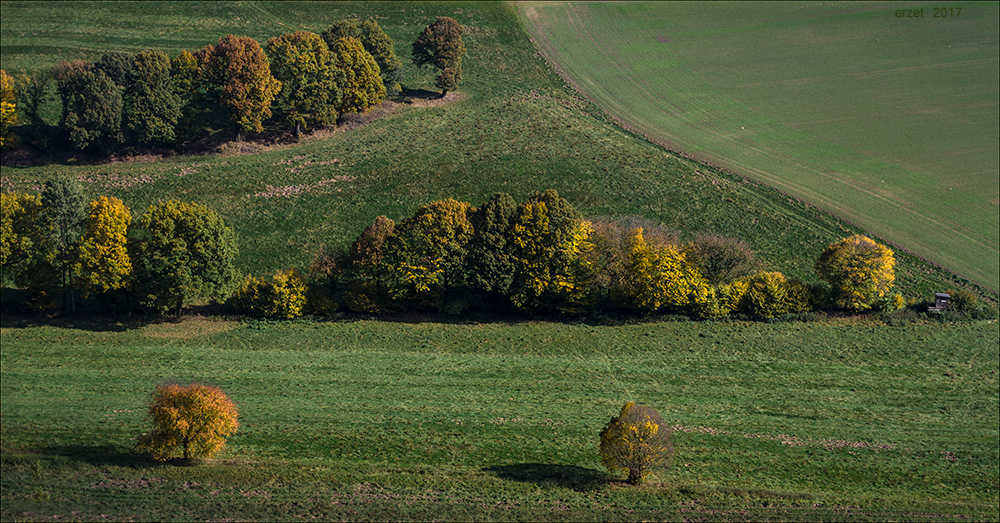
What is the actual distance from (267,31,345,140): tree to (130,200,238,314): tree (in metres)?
30.9

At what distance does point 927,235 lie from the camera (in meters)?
97.8

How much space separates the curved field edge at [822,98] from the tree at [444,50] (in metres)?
16.7

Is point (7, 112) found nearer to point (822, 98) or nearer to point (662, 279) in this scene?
point (662, 279)

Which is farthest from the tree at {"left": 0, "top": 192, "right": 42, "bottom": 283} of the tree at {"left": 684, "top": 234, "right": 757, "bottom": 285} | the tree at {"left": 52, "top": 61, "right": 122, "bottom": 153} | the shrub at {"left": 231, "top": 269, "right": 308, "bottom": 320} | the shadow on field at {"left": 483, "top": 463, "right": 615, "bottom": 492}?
the tree at {"left": 684, "top": 234, "right": 757, "bottom": 285}

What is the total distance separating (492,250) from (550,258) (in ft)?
17.6

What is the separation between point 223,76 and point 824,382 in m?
75.6

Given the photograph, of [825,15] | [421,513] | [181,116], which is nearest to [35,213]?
[181,116]

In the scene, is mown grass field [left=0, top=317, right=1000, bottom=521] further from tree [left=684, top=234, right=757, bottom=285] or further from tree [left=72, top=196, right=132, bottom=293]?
tree [left=684, top=234, right=757, bottom=285]

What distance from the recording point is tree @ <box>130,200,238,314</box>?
79125mm

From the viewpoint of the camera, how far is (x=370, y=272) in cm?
8231

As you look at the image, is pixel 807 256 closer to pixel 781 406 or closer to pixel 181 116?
pixel 781 406

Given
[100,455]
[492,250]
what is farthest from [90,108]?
[100,455]

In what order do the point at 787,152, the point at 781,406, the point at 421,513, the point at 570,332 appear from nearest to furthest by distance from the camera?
the point at 421,513
the point at 781,406
the point at 570,332
the point at 787,152

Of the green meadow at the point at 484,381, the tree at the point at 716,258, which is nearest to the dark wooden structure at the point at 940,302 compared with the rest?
the green meadow at the point at 484,381
